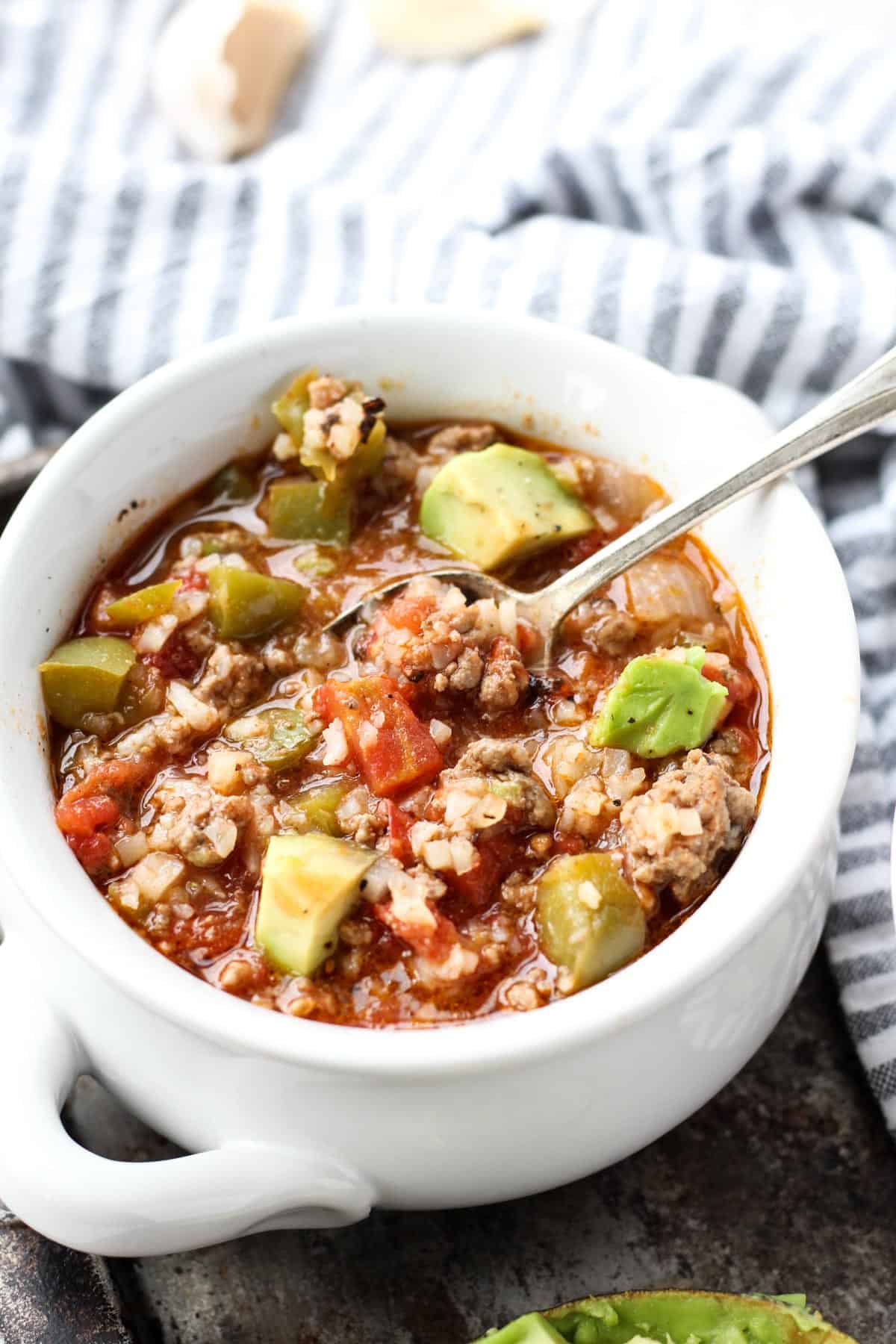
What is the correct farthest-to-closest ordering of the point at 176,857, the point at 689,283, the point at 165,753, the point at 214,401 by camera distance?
the point at 689,283
the point at 214,401
the point at 165,753
the point at 176,857

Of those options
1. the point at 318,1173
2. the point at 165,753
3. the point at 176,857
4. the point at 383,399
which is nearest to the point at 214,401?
the point at 383,399

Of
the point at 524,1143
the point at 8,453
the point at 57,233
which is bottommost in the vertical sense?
the point at 524,1143

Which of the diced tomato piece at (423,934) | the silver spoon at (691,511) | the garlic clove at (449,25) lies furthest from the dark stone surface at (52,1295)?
the garlic clove at (449,25)

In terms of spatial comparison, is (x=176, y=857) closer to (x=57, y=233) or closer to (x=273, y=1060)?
(x=273, y=1060)

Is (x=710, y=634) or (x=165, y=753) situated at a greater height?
(x=165, y=753)

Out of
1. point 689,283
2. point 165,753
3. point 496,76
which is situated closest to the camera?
point 165,753

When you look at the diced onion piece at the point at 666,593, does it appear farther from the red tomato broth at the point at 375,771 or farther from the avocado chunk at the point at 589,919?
the avocado chunk at the point at 589,919
